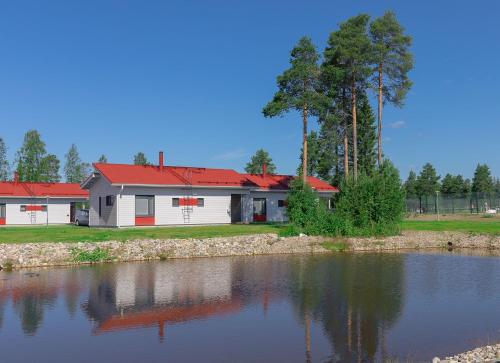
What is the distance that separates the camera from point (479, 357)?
803 cm

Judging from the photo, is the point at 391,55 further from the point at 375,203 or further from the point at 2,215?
the point at 2,215

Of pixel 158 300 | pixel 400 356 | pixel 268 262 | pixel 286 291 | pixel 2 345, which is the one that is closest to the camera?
pixel 400 356

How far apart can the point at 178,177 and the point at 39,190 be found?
15.8 m

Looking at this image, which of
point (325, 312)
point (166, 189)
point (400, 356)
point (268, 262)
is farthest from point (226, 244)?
point (400, 356)

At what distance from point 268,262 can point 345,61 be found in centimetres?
1943

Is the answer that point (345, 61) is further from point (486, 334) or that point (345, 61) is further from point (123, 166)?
point (486, 334)

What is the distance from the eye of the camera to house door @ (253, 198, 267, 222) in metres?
41.0

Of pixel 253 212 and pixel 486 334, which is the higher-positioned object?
pixel 253 212

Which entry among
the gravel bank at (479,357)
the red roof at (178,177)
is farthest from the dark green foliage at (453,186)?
the gravel bank at (479,357)

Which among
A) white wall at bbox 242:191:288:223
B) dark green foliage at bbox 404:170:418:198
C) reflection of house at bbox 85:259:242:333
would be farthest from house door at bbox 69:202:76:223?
dark green foliage at bbox 404:170:418:198

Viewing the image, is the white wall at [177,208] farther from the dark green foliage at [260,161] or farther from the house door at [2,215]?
the dark green foliage at [260,161]

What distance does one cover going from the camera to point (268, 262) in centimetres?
2255

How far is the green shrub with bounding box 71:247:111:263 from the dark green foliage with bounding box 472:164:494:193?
7358 cm

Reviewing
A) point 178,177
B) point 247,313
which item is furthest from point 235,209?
point 247,313
